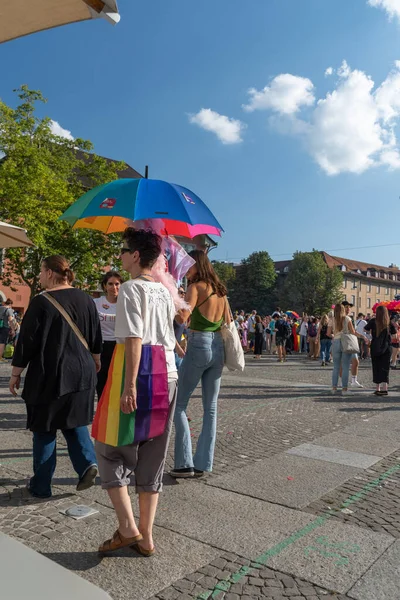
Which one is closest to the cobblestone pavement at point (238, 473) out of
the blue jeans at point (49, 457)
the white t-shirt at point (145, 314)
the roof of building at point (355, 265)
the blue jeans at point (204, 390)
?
the blue jeans at point (49, 457)

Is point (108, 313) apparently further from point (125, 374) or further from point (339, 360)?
point (339, 360)

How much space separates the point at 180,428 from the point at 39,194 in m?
23.4

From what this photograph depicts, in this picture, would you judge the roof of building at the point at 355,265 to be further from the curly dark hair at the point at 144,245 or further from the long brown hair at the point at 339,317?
the curly dark hair at the point at 144,245

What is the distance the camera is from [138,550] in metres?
2.89

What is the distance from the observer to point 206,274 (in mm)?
4410

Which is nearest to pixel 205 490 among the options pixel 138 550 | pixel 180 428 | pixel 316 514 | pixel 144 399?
pixel 180 428

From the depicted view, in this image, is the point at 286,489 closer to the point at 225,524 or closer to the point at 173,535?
the point at 225,524

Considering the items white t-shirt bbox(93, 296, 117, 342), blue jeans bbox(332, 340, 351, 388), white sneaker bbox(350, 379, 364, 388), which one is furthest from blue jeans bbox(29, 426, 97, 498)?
white sneaker bbox(350, 379, 364, 388)

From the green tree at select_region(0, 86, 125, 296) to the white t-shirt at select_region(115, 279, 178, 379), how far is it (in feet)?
70.9

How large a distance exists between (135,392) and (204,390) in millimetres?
1787

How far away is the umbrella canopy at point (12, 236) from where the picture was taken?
6.39 m

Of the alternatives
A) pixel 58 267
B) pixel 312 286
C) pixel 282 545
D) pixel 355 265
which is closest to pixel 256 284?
pixel 312 286

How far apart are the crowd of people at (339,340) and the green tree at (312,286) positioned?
148ft

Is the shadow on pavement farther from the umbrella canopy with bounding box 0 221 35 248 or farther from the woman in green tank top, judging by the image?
the umbrella canopy with bounding box 0 221 35 248
